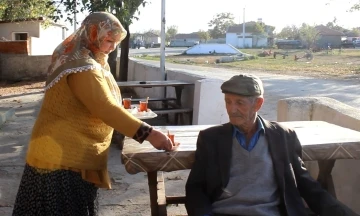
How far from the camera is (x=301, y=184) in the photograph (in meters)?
2.60

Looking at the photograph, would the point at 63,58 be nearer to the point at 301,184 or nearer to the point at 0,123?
the point at 301,184

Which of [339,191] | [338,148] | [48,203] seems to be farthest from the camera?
→ [339,191]

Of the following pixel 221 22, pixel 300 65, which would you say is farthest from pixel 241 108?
pixel 221 22

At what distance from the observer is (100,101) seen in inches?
93.4

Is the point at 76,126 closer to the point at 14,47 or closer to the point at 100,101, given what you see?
the point at 100,101

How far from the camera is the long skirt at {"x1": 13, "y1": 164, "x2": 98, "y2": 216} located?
2527 mm

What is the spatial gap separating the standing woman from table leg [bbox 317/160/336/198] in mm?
1101

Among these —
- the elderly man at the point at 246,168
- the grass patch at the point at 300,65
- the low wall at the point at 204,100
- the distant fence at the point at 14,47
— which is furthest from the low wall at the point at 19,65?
the elderly man at the point at 246,168

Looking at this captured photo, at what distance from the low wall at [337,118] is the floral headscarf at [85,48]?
180cm

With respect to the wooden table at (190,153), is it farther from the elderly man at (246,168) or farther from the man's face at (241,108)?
the man's face at (241,108)

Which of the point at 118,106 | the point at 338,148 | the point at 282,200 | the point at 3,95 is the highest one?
the point at 118,106

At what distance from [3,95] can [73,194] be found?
12393mm

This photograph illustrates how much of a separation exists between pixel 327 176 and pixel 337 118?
2.20 ft

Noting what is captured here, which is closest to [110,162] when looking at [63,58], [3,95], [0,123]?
[0,123]
